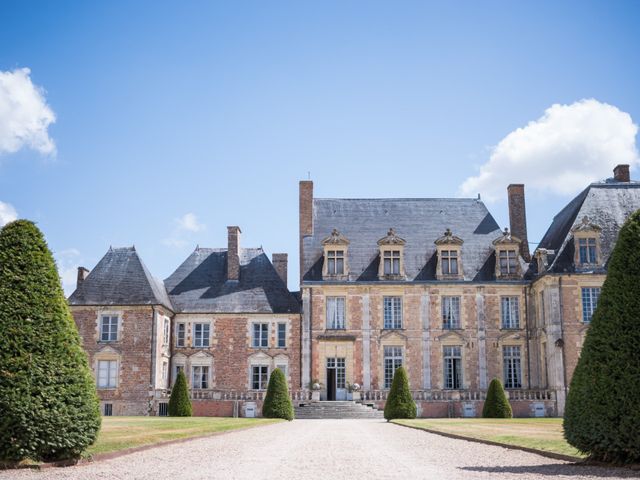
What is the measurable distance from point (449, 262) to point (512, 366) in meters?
5.34

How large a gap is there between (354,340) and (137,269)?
33.2ft

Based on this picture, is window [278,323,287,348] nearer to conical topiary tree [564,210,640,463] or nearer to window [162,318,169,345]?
window [162,318,169,345]

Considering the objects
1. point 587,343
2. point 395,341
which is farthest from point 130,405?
point 587,343

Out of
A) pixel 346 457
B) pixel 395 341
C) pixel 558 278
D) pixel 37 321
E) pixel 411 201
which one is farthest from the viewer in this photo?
pixel 411 201

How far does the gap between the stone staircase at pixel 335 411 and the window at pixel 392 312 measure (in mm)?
4506

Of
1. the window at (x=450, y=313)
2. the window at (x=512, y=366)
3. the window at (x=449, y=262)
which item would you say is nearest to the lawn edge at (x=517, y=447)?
the window at (x=450, y=313)

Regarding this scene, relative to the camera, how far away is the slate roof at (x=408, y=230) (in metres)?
35.9

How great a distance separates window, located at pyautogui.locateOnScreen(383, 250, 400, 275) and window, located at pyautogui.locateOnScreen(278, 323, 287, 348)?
520 centimetres

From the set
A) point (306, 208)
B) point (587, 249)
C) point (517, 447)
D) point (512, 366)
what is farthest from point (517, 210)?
point (517, 447)

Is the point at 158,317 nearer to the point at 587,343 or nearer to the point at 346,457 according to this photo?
the point at 346,457

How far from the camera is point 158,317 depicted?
111ft

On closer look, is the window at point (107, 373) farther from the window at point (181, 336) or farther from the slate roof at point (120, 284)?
the window at point (181, 336)

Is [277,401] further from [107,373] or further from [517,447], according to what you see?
[517,447]

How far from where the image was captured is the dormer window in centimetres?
3278
